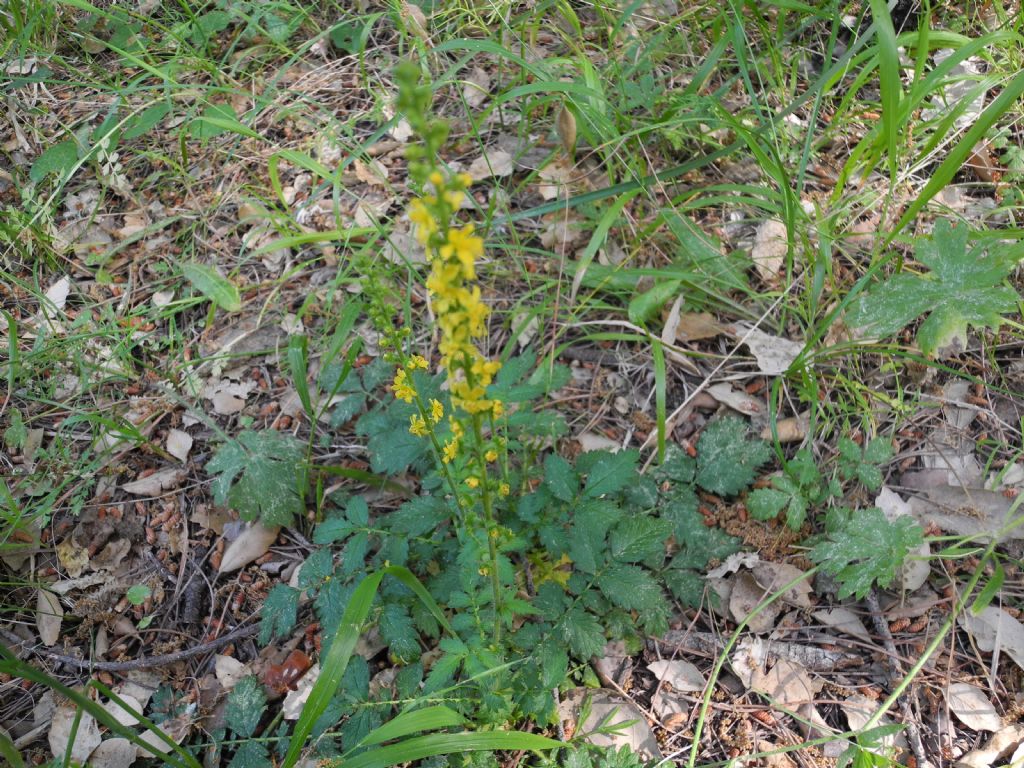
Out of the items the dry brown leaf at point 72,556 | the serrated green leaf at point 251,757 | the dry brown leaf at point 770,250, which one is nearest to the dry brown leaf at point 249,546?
the dry brown leaf at point 72,556

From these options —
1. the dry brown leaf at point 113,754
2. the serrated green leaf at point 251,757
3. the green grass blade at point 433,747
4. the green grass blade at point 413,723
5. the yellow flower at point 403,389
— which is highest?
the yellow flower at point 403,389

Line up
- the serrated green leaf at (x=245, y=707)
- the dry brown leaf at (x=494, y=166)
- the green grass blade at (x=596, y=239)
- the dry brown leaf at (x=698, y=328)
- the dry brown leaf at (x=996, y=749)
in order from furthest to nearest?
the dry brown leaf at (x=494, y=166) < the dry brown leaf at (x=698, y=328) < the green grass blade at (x=596, y=239) < the serrated green leaf at (x=245, y=707) < the dry brown leaf at (x=996, y=749)

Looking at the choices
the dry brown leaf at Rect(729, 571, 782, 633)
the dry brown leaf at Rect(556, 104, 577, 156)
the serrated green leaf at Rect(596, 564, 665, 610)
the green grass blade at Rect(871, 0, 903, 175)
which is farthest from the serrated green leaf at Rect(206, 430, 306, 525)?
the green grass blade at Rect(871, 0, 903, 175)

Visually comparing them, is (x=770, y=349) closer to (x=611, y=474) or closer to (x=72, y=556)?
(x=611, y=474)

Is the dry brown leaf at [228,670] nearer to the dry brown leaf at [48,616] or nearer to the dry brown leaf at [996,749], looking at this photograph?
the dry brown leaf at [48,616]

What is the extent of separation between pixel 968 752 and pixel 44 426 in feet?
10.5

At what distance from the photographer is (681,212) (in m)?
2.72

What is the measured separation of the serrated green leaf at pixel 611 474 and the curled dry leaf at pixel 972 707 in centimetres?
106

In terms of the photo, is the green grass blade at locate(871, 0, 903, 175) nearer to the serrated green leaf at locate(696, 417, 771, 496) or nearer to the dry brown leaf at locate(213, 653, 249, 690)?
the serrated green leaf at locate(696, 417, 771, 496)

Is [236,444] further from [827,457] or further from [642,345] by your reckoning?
[827,457]

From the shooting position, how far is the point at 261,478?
7.47ft

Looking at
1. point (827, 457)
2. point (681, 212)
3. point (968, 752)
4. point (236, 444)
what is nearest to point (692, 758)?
point (968, 752)

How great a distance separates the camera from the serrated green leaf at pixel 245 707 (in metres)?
1.97

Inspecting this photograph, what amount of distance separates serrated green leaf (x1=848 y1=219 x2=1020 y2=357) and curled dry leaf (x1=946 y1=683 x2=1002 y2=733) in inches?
37.3
